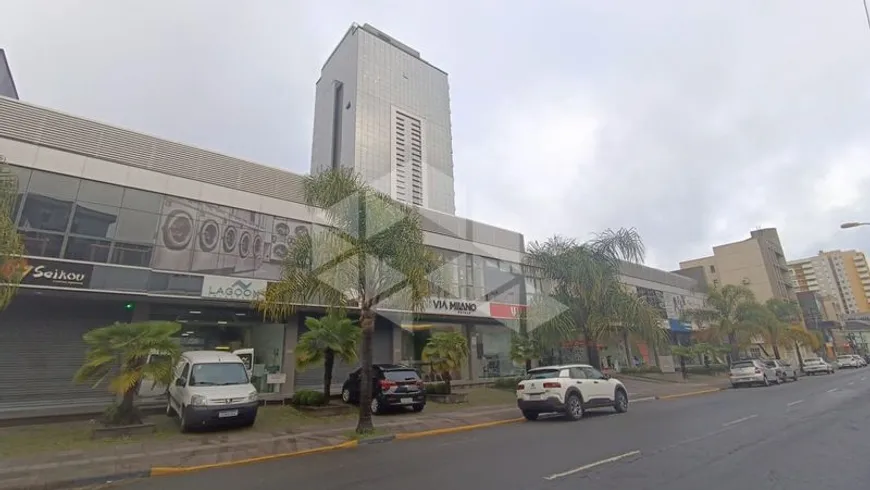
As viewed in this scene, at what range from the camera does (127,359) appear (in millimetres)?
11141

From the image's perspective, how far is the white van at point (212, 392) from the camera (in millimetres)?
11492

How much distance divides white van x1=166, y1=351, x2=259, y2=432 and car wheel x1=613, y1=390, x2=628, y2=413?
11260 millimetres

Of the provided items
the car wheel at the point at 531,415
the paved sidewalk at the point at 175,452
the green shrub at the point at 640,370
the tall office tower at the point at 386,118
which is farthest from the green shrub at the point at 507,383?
the tall office tower at the point at 386,118

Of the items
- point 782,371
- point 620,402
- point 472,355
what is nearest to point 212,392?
point 620,402

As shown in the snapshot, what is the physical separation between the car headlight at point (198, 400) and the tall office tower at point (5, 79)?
20450mm

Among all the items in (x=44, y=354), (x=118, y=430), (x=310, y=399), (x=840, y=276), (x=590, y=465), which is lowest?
(x=590, y=465)

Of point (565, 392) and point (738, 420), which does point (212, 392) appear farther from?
point (738, 420)

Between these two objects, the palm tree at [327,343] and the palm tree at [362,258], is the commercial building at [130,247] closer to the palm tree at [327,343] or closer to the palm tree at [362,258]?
the palm tree at [327,343]

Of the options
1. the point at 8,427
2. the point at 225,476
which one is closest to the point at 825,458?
the point at 225,476

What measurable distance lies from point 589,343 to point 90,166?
22138 millimetres

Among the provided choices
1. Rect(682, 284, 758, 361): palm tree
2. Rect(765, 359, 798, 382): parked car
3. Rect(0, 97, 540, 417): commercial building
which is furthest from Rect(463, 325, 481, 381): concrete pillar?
Rect(682, 284, 758, 361): palm tree

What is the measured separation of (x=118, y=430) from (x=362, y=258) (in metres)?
7.22

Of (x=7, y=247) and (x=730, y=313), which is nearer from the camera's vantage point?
(x=7, y=247)

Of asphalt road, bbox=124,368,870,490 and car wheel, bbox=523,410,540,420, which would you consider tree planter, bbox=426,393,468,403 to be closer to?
car wheel, bbox=523,410,540,420
